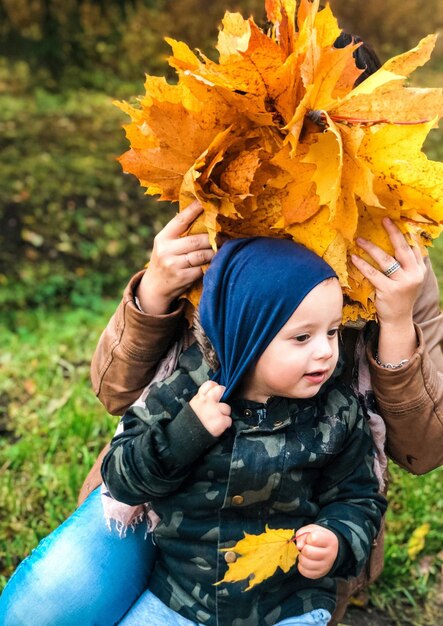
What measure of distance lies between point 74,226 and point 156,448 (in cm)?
416

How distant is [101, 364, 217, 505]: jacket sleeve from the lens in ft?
5.27

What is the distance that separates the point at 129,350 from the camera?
186 cm

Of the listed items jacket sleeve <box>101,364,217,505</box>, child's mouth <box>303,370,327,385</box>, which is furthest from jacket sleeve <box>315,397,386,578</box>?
jacket sleeve <box>101,364,217,505</box>

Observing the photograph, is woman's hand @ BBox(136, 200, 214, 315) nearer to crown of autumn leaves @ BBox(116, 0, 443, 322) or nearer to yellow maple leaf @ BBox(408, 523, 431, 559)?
crown of autumn leaves @ BBox(116, 0, 443, 322)

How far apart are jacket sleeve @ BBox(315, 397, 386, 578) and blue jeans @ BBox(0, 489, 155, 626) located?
1.55ft

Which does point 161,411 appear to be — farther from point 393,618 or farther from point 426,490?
point 426,490

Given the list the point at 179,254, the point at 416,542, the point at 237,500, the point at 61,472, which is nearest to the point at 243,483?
the point at 237,500

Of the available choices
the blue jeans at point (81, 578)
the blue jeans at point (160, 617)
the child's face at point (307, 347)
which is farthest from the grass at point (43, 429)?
the child's face at point (307, 347)

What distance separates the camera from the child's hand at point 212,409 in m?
1.60

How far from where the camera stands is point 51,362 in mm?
3836

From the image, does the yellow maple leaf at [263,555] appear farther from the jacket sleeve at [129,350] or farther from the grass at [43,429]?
the grass at [43,429]

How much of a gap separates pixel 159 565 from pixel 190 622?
0.16 m

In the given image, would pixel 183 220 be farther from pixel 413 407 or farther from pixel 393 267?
pixel 413 407

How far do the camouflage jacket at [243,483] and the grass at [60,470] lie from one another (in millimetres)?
946
